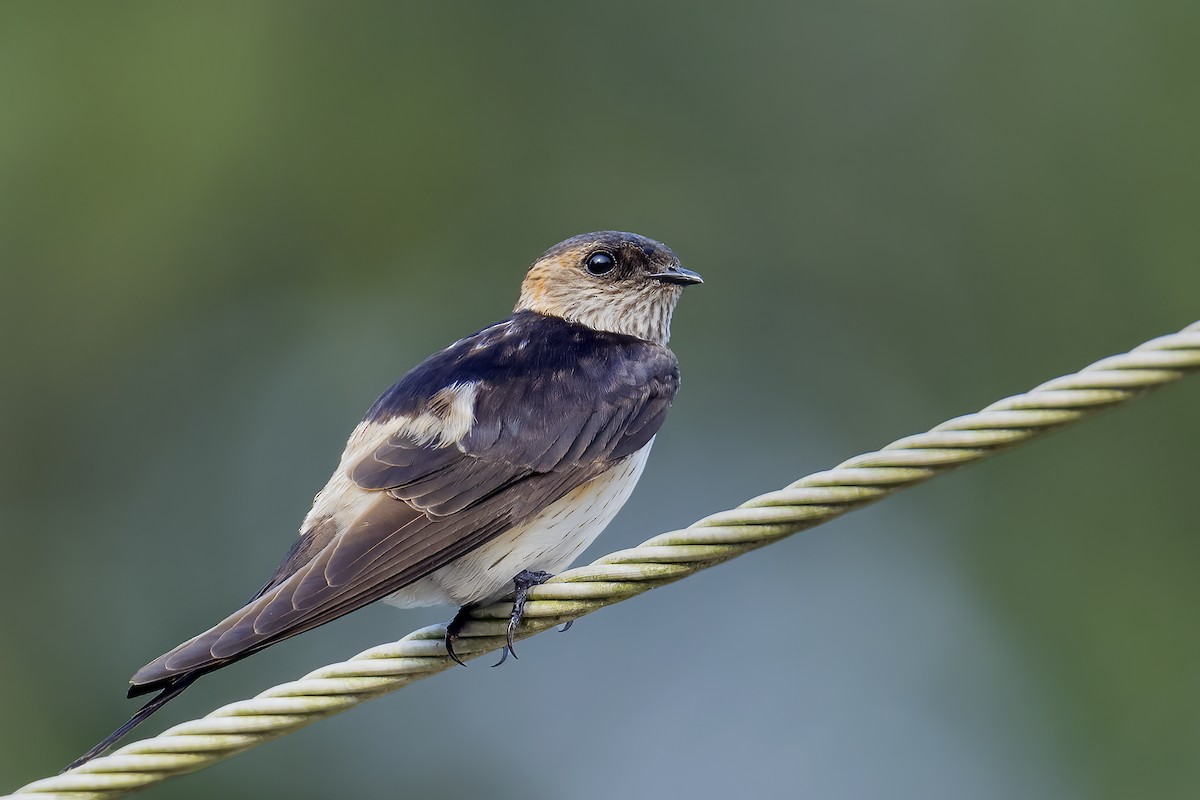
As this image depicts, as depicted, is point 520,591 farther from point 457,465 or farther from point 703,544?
point 703,544

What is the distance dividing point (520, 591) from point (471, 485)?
0.34 meters

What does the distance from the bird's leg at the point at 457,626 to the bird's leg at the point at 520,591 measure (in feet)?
0.43

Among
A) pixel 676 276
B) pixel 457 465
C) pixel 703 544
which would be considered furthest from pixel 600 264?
pixel 703 544

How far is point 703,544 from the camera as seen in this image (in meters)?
2.82

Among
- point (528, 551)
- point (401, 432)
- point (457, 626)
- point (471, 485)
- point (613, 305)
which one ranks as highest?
point (613, 305)

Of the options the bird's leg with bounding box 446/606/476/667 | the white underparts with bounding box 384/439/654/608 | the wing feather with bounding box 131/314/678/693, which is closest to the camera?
the wing feather with bounding box 131/314/678/693

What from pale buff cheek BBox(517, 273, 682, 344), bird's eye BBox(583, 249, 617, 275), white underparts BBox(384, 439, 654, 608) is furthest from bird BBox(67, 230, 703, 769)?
bird's eye BBox(583, 249, 617, 275)

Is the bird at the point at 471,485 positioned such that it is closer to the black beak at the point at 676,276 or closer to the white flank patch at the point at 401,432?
the white flank patch at the point at 401,432

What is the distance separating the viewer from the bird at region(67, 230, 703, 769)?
134 inches

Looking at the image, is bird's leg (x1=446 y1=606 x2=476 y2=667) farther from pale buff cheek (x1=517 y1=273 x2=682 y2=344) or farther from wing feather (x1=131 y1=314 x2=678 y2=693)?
pale buff cheek (x1=517 y1=273 x2=682 y2=344)

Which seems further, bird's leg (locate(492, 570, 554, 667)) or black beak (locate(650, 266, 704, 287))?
black beak (locate(650, 266, 704, 287))

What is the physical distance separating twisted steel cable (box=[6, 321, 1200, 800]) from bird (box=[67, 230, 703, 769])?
32 cm

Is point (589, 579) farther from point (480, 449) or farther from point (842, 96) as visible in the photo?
point (842, 96)

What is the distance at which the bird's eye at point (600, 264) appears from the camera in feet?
16.7
